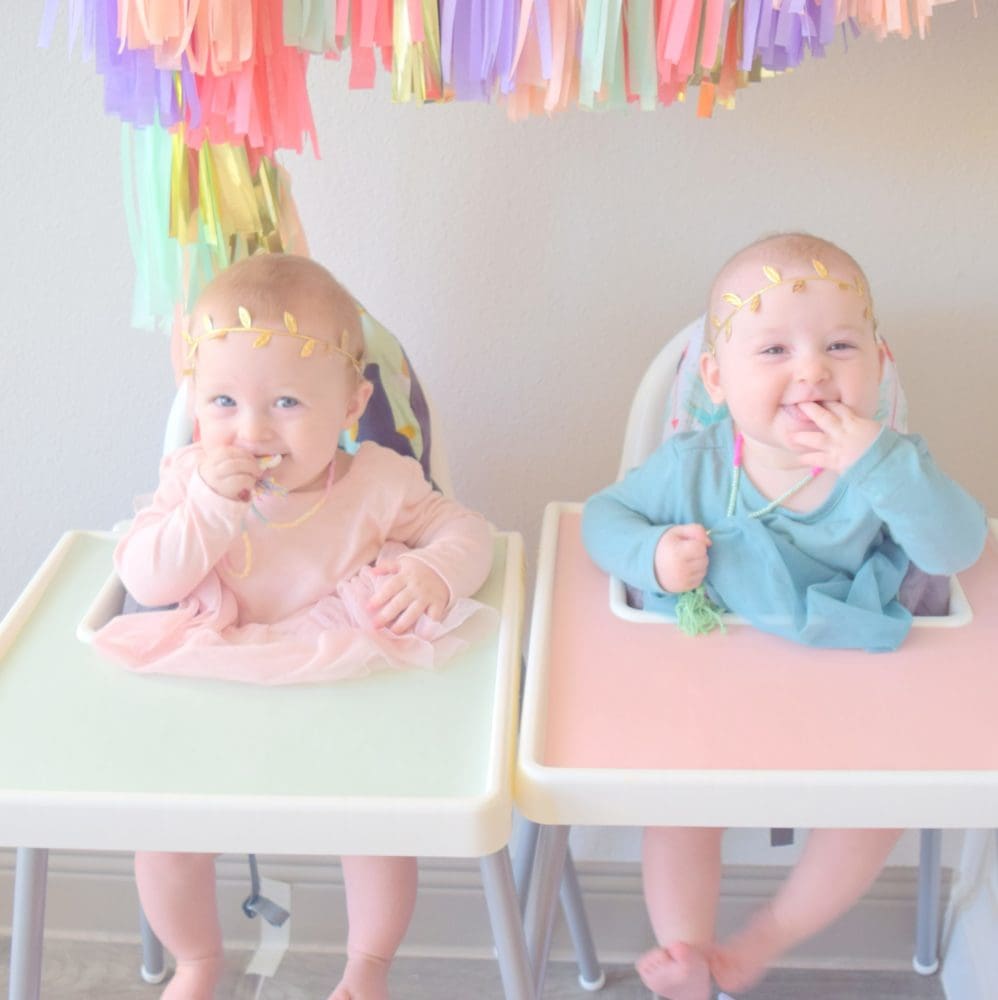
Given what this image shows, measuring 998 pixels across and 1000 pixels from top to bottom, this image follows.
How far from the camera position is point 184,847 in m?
0.87

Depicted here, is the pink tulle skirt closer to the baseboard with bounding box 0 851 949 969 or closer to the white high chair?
the white high chair

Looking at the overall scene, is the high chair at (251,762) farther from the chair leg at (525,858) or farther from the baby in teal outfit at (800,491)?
the chair leg at (525,858)

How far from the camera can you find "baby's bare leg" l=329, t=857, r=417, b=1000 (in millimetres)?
1180

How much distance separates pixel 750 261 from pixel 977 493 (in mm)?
566

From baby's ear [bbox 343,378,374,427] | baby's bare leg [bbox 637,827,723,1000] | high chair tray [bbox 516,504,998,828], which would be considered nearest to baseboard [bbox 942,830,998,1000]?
baby's bare leg [bbox 637,827,723,1000]

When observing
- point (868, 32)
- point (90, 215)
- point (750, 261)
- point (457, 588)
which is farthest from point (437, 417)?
point (868, 32)

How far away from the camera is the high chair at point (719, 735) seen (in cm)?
87

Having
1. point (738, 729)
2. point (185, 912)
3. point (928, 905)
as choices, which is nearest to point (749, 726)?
point (738, 729)

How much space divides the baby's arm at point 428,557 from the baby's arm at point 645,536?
0.11 meters

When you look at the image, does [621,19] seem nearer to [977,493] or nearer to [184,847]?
[184,847]

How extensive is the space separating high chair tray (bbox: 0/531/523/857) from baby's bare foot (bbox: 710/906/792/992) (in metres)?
0.41

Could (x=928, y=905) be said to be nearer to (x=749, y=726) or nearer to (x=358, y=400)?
(x=749, y=726)

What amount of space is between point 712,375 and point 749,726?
0.35 meters

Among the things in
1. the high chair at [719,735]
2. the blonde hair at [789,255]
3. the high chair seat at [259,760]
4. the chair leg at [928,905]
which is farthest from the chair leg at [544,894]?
the chair leg at [928,905]
